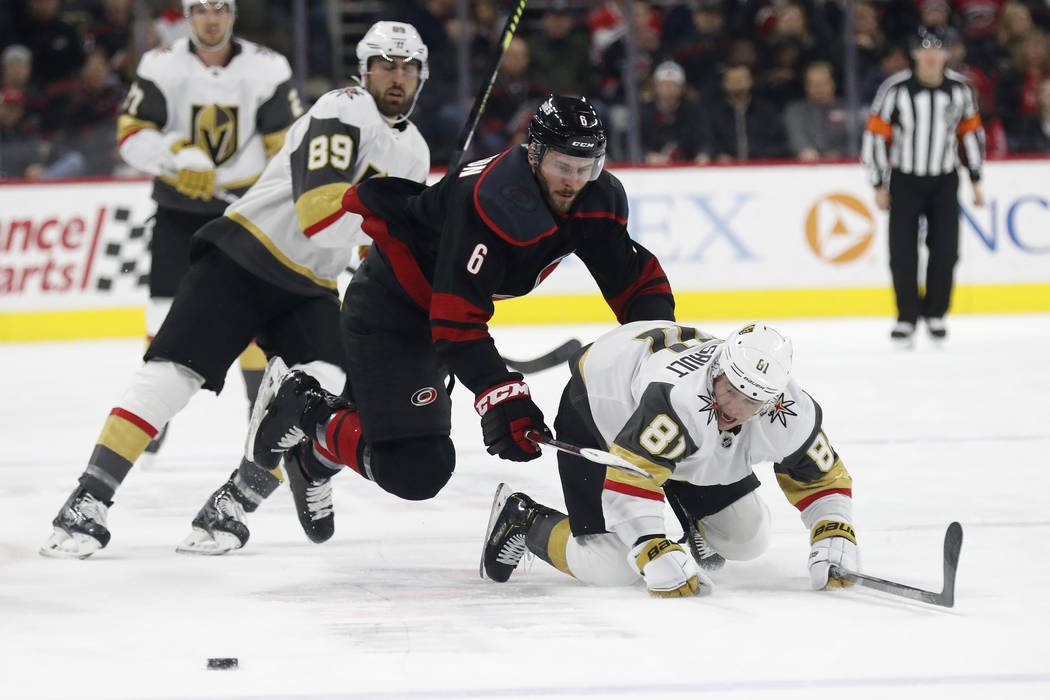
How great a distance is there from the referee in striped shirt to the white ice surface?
2478 millimetres

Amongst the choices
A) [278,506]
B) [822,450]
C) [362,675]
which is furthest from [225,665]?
[278,506]

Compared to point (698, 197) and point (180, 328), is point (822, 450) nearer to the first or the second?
point (180, 328)

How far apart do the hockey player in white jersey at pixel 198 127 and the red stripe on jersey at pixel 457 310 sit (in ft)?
5.31

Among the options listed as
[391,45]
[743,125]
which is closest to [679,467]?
[391,45]

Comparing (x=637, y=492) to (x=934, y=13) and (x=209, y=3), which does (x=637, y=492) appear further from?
(x=934, y=13)

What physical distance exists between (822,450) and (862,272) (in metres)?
5.72

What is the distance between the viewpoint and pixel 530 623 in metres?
2.76

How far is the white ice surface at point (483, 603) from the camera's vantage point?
238 centimetres

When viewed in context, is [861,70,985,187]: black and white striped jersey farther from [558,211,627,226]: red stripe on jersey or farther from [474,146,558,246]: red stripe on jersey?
[474,146,558,246]: red stripe on jersey

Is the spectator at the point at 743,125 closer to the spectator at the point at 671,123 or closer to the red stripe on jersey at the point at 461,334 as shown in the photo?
the spectator at the point at 671,123

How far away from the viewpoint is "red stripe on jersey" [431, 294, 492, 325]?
295 centimetres

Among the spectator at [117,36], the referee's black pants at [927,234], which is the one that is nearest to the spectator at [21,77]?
the spectator at [117,36]

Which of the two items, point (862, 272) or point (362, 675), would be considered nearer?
point (362, 675)

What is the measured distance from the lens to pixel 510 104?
8883 millimetres
